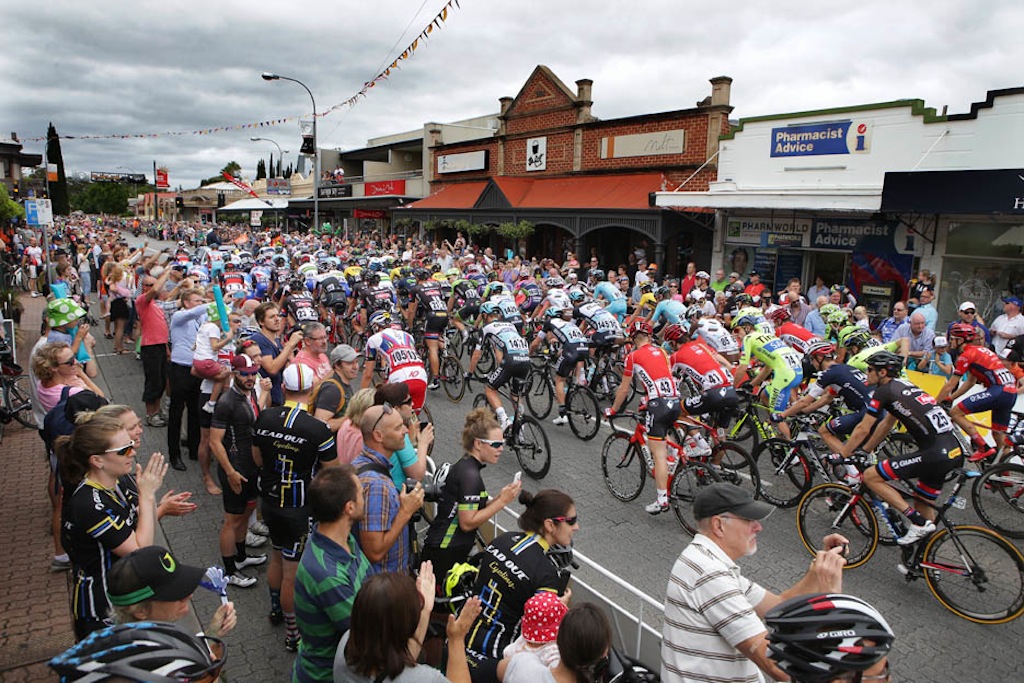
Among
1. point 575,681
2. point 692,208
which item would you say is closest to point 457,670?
point 575,681

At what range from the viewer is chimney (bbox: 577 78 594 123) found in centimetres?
2483

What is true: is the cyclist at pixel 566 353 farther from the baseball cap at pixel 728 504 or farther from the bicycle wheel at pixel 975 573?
the baseball cap at pixel 728 504

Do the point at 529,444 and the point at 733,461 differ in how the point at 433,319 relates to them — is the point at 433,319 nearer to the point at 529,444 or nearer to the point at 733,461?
the point at 529,444

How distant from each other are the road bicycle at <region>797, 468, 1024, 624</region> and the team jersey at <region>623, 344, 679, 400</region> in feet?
5.33

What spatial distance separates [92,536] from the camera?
3180 millimetres

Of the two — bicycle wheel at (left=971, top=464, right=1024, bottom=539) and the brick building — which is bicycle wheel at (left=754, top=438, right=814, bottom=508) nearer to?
bicycle wheel at (left=971, top=464, right=1024, bottom=539)

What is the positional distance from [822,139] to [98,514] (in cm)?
1772

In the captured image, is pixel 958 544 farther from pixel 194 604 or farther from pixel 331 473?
pixel 194 604

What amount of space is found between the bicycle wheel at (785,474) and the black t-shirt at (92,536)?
232 inches

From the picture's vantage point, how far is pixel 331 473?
10.2 ft

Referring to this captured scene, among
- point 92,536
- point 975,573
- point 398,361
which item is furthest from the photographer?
point 398,361

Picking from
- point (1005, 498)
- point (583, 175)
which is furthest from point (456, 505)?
point (583, 175)

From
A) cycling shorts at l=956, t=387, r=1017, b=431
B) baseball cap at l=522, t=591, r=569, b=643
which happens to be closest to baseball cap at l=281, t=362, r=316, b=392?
baseball cap at l=522, t=591, r=569, b=643

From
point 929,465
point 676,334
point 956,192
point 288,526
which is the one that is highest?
point 956,192
